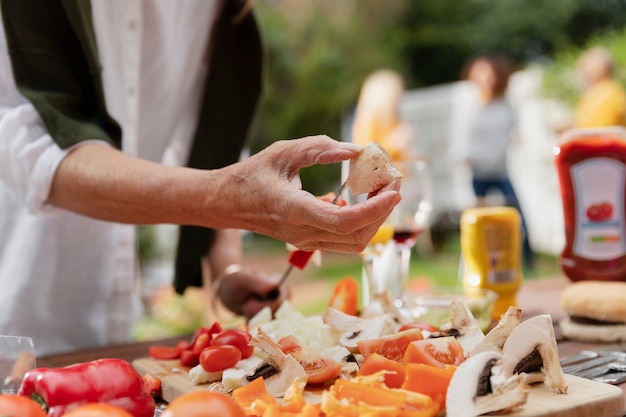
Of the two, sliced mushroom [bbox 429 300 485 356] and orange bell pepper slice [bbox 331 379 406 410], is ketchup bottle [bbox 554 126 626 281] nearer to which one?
sliced mushroom [bbox 429 300 485 356]

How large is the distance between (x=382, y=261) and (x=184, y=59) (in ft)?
2.63

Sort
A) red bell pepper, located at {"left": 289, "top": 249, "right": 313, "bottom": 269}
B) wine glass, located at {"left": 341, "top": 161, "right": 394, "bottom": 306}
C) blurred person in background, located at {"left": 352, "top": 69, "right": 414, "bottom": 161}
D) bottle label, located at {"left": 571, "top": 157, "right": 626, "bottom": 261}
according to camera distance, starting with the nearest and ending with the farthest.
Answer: red bell pepper, located at {"left": 289, "top": 249, "right": 313, "bottom": 269}
wine glass, located at {"left": 341, "top": 161, "right": 394, "bottom": 306}
bottle label, located at {"left": 571, "top": 157, "right": 626, "bottom": 261}
blurred person in background, located at {"left": 352, "top": 69, "right": 414, "bottom": 161}

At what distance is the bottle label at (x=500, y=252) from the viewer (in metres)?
1.93

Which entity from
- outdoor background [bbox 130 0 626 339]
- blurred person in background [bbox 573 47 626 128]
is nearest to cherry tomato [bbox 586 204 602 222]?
outdoor background [bbox 130 0 626 339]

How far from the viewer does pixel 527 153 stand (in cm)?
998

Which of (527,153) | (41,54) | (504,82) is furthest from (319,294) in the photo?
(41,54)

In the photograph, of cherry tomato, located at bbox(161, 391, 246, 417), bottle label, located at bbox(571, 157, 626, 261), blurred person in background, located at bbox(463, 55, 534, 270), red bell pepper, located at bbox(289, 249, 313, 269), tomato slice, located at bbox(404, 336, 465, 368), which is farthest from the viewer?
blurred person in background, located at bbox(463, 55, 534, 270)

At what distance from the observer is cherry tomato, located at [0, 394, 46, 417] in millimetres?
896

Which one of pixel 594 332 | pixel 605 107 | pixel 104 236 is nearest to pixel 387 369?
pixel 594 332

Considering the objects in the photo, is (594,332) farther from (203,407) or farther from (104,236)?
(104,236)

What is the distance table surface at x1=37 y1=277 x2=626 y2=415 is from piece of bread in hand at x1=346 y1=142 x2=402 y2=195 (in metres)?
0.55

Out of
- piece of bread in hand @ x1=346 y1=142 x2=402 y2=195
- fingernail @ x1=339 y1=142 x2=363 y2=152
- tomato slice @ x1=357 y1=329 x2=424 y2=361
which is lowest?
tomato slice @ x1=357 y1=329 x2=424 y2=361

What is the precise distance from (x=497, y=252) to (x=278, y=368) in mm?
956

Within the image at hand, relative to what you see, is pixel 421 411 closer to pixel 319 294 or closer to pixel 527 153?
pixel 319 294
